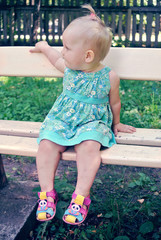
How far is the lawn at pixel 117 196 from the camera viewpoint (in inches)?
86.2

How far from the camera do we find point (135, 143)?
213 centimetres

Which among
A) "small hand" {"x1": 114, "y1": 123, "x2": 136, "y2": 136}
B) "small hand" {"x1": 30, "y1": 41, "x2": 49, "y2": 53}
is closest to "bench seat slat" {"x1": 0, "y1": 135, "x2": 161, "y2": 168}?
"small hand" {"x1": 114, "y1": 123, "x2": 136, "y2": 136}

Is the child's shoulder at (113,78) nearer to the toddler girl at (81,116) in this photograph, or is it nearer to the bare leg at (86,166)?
the toddler girl at (81,116)

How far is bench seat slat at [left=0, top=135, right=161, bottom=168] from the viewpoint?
1.81 m

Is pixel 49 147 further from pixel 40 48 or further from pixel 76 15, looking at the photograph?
pixel 76 15

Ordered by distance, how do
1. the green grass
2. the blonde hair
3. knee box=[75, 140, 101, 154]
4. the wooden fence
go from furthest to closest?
the wooden fence
the green grass
the blonde hair
knee box=[75, 140, 101, 154]

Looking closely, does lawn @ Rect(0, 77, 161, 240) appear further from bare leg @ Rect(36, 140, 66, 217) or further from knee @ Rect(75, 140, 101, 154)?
knee @ Rect(75, 140, 101, 154)

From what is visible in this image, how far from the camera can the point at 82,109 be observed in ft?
7.15

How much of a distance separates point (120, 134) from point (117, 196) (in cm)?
53

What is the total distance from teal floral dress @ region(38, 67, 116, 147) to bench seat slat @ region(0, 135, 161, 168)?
3.9 inches

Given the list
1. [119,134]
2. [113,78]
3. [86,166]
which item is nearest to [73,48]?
[113,78]

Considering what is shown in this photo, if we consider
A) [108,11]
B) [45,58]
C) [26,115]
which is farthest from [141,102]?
[108,11]

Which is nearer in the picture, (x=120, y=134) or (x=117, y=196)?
(x=120, y=134)

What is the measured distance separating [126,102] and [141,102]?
7.8 inches
